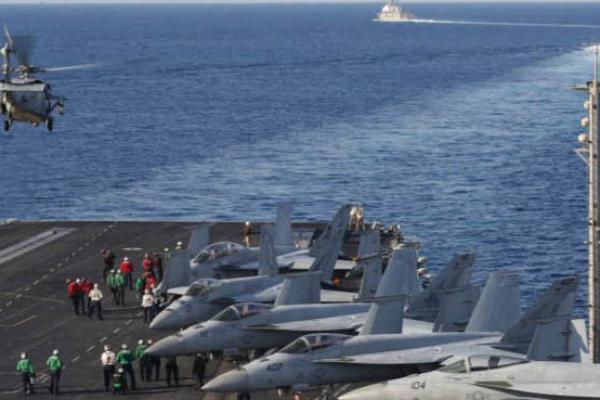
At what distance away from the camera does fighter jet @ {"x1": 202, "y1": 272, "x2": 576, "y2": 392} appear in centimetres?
3994

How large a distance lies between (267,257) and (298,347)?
13.8 meters

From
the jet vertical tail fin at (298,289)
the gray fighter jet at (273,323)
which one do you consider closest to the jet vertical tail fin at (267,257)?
the jet vertical tail fin at (298,289)

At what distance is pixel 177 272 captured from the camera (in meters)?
54.2

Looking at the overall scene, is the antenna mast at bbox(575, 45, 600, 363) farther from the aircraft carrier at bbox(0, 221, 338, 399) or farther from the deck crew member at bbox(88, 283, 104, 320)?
the deck crew member at bbox(88, 283, 104, 320)

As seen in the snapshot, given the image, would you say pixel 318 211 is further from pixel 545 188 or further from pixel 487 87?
pixel 487 87

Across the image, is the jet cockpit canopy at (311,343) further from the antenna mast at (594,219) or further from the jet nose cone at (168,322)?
the antenna mast at (594,219)

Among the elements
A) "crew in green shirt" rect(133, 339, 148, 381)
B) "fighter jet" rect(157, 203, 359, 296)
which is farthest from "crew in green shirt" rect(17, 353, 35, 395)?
"fighter jet" rect(157, 203, 359, 296)

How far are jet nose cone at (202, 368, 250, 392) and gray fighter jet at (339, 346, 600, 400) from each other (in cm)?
367

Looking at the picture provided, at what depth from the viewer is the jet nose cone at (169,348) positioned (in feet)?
144

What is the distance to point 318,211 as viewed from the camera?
335 feet

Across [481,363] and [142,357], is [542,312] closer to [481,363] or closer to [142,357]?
[481,363]

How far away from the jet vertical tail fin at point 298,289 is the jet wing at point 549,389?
11.6m

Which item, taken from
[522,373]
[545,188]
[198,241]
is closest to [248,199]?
[545,188]

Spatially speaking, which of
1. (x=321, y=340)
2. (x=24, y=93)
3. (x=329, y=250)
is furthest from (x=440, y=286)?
(x=24, y=93)
